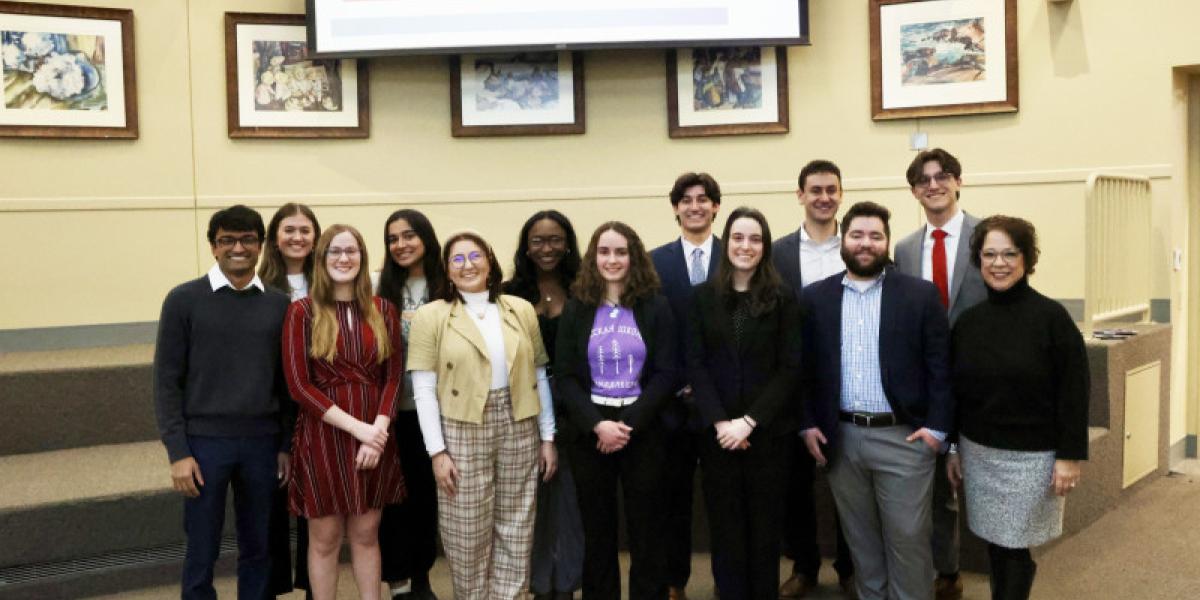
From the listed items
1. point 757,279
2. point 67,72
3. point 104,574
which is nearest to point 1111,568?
point 757,279

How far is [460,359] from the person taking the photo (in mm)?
2811

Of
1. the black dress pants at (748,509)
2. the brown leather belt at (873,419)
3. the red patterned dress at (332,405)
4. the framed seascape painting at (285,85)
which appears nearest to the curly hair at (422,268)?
the red patterned dress at (332,405)

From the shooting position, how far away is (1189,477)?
452 cm

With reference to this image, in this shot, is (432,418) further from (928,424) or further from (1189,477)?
(1189,477)

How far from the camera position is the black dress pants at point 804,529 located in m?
3.29

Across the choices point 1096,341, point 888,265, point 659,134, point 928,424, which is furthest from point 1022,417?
point 659,134

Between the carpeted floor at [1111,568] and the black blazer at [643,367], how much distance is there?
35.3 inches

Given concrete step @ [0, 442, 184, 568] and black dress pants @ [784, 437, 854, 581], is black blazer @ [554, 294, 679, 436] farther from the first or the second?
concrete step @ [0, 442, 184, 568]

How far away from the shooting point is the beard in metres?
2.77

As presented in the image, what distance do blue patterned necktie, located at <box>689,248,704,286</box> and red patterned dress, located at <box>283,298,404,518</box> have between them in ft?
3.46

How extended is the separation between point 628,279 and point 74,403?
2.46 m

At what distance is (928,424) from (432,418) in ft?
4.74

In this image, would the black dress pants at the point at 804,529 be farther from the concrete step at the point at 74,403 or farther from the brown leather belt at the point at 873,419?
the concrete step at the point at 74,403

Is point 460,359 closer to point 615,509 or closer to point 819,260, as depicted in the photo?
point 615,509
